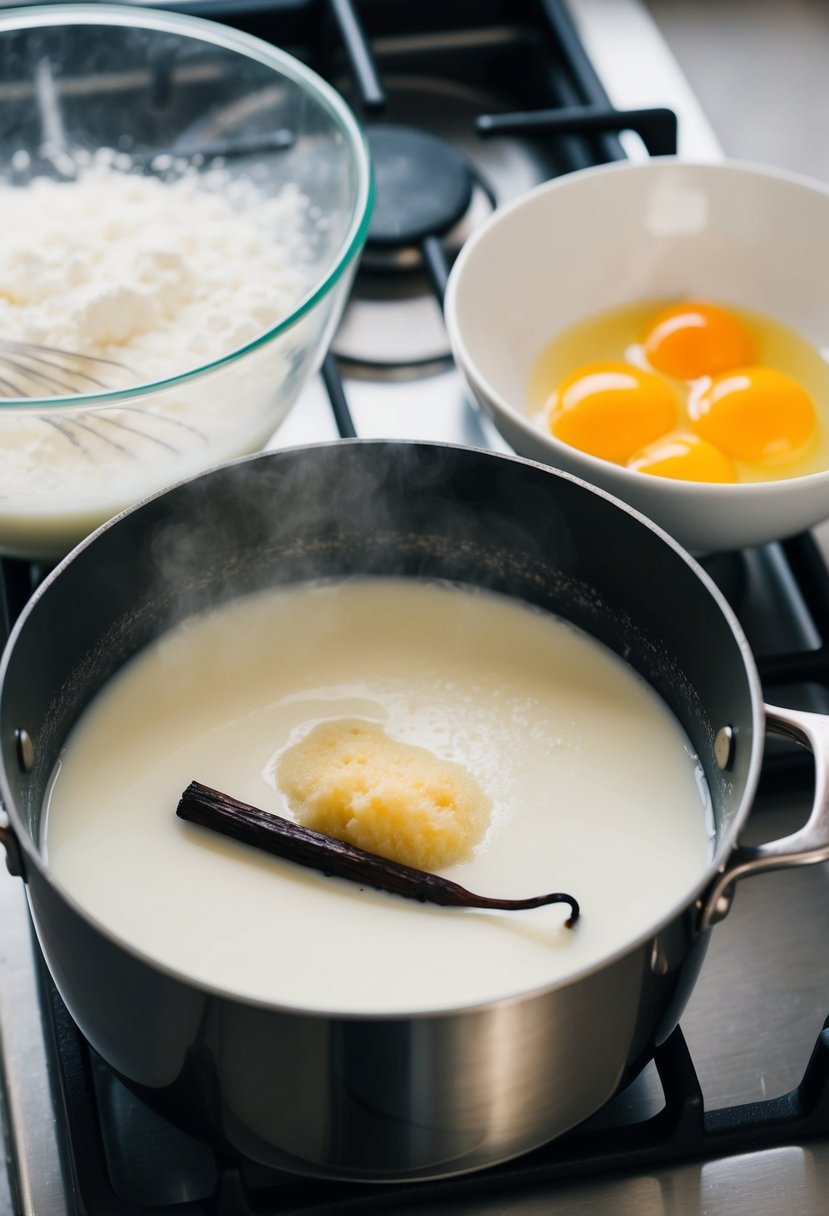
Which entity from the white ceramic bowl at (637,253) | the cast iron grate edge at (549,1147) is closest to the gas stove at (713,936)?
the cast iron grate edge at (549,1147)

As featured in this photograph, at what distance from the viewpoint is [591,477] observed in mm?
950

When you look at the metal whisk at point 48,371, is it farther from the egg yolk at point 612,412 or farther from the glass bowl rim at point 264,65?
the egg yolk at point 612,412

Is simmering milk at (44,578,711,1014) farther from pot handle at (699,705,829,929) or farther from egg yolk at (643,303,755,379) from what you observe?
egg yolk at (643,303,755,379)

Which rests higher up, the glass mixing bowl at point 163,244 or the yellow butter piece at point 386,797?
the glass mixing bowl at point 163,244

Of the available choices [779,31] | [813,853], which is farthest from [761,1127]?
[779,31]

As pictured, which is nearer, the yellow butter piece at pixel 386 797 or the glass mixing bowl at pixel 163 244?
the yellow butter piece at pixel 386 797

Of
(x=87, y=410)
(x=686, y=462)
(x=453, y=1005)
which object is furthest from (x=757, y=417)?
(x=453, y=1005)

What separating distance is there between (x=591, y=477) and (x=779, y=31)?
981 mm

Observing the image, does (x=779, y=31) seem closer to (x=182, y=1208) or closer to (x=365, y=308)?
(x=365, y=308)

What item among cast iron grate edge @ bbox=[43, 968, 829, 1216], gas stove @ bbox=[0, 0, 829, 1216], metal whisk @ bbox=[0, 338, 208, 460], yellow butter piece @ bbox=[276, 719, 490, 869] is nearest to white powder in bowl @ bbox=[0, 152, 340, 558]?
metal whisk @ bbox=[0, 338, 208, 460]

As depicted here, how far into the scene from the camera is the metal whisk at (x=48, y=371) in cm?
98

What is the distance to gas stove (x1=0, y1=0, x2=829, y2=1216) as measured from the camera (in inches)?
29.6

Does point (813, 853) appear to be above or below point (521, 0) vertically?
below

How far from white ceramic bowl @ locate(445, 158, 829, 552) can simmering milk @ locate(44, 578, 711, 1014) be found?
0.82 feet
